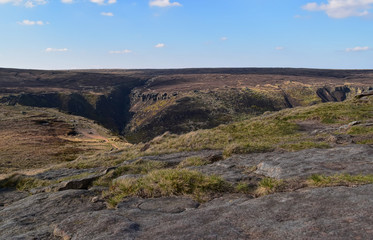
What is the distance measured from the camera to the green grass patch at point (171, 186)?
7770mm

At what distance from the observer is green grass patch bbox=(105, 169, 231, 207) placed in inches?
306

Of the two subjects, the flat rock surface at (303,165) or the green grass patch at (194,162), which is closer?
the flat rock surface at (303,165)

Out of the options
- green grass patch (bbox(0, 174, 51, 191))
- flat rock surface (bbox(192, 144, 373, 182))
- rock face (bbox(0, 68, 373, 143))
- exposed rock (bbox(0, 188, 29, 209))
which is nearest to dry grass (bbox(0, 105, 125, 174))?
green grass patch (bbox(0, 174, 51, 191))

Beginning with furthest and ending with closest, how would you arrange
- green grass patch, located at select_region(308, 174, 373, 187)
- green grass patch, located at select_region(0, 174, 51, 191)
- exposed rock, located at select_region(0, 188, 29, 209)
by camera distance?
green grass patch, located at select_region(0, 174, 51, 191), exposed rock, located at select_region(0, 188, 29, 209), green grass patch, located at select_region(308, 174, 373, 187)

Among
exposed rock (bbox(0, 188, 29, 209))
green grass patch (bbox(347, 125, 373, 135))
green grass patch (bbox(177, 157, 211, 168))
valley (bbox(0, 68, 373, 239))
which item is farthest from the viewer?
green grass patch (bbox(347, 125, 373, 135))

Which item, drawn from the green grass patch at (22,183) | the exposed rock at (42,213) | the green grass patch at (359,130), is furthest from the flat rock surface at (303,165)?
the green grass patch at (22,183)

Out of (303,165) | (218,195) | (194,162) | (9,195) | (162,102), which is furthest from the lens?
(162,102)

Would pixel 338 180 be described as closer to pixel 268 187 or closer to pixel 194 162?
pixel 268 187

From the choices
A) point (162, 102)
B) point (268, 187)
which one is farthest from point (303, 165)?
point (162, 102)

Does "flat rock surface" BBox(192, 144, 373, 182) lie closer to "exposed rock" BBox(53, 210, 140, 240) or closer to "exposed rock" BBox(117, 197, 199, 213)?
"exposed rock" BBox(117, 197, 199, 213)

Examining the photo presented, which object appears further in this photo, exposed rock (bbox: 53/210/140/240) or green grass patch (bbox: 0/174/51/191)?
green grass patch (bbox: 0/174/51/191)

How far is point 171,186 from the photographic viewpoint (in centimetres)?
802

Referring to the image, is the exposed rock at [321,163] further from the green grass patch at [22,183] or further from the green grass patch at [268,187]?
the green grass patch at [22,183]

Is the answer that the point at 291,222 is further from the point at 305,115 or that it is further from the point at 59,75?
the point at 59,75
